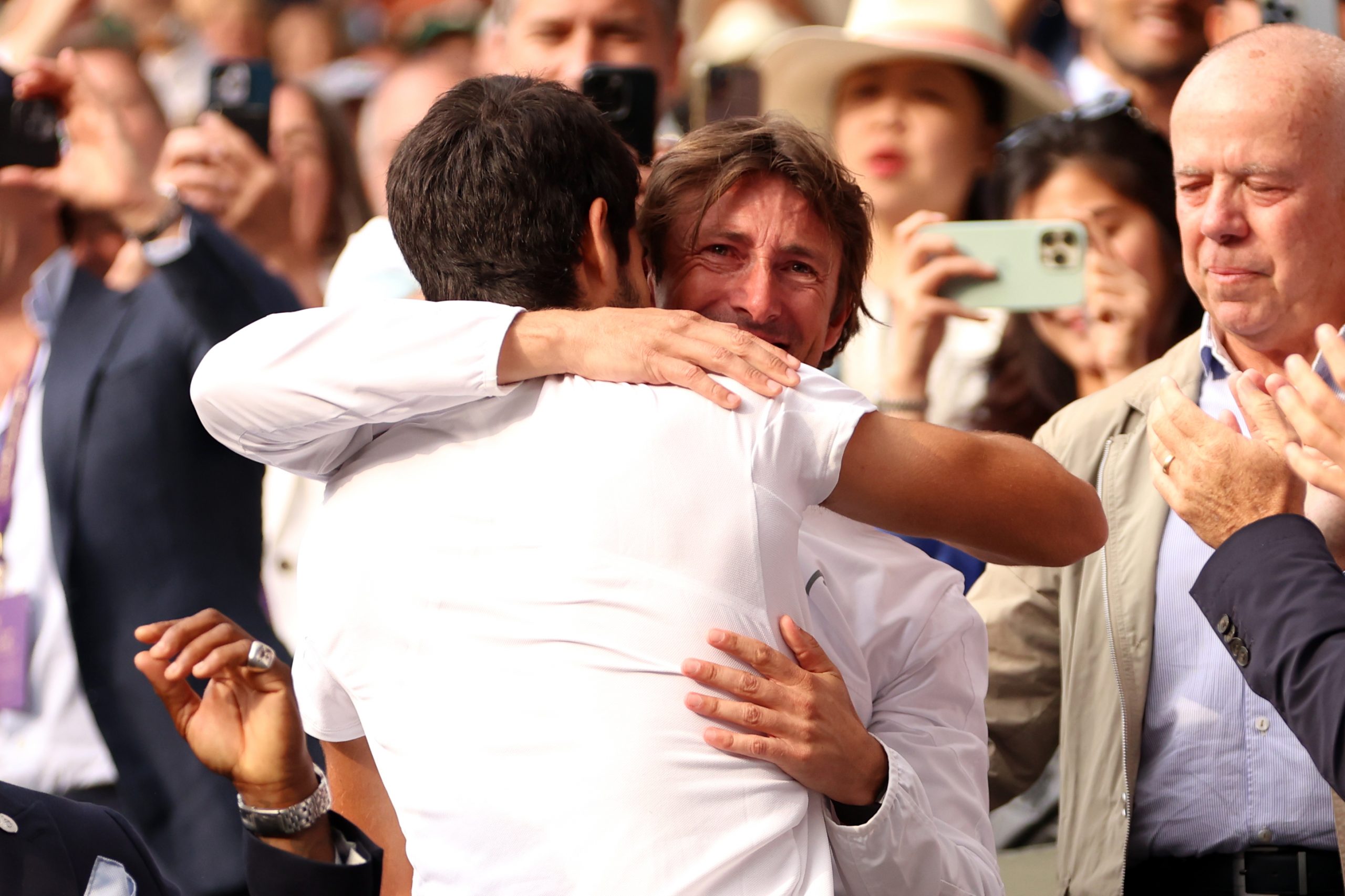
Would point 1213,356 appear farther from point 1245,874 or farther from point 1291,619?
point 1291,619

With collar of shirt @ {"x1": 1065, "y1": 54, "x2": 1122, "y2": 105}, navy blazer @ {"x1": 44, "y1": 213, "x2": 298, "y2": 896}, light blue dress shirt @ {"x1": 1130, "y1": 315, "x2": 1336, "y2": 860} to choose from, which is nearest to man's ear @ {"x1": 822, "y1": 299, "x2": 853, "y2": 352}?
light blue dress shirt @ {"x1": 1130, "y1": 315, "x2": 1336, "y2": 860}

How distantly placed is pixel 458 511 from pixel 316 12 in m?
4.28

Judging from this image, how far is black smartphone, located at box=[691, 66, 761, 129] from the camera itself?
3.04 metres

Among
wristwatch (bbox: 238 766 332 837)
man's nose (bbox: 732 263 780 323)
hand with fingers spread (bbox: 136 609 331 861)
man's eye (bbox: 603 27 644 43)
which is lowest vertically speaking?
wristwatch (bbox: 238 766 332 837)

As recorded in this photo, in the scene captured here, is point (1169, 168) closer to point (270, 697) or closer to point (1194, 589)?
point (1194, 589)

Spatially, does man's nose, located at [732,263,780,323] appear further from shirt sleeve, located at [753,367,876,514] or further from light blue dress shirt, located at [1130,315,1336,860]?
light blue dress shirt, located at [1130,315,1336,860]

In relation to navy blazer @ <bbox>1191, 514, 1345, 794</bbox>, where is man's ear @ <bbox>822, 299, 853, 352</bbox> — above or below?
above

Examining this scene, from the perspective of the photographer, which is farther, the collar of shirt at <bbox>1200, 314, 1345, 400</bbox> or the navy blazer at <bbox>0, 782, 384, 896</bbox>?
the collar of shirt at <bbox>1200, 314, 1345, 400</bbox>

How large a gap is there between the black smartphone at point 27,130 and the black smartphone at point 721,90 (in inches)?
63.7

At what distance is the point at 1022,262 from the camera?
9.75ft

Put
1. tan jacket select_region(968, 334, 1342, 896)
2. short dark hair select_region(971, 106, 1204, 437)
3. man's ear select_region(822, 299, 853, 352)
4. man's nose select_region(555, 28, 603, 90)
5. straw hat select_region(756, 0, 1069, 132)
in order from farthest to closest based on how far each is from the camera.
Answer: straw hat select_region(756, 0, 1069, 132) < man's nose select_region(555, 28, 603, 90) < short dark hair select_region(971, 106, 1204, 437) < tan jacket select_region(968, 334, 1342, 896) < man's ear select_region(822, 299, 853, 352)

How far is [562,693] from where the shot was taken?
1278 mm

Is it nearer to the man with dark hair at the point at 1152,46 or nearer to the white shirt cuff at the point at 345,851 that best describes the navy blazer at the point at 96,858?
the white shirt cuff at the point at 345,851

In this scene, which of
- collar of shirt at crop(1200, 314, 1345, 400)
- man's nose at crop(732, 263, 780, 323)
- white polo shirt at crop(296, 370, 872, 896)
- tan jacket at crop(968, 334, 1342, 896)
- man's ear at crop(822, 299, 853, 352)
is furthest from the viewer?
collar of shirt at crop(1200, 314, 1345, 400)
